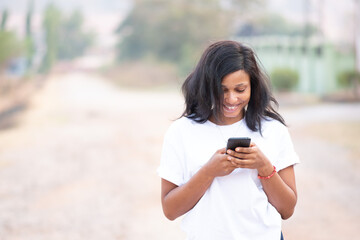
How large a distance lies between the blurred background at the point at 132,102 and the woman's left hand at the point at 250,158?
256 centimetres

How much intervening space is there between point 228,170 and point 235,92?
228mm

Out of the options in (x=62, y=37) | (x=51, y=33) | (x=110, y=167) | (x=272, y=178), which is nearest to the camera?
(x=272, y=178)

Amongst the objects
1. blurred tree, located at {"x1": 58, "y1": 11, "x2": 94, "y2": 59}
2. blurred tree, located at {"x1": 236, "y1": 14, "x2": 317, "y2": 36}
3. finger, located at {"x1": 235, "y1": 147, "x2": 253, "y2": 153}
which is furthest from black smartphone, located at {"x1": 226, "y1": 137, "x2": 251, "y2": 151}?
blurred tree, located at {"x1": 236, "y1": 14, "x2": 317, "y2": 36}

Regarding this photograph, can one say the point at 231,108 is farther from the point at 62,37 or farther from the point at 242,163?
the point at 62,37

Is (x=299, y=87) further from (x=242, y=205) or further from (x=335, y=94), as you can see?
(x=242, y=205)

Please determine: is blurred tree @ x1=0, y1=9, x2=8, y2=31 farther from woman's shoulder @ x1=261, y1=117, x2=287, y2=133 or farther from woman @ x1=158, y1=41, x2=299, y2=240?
woman's shoulder @ x1=261, y1=117, x2=287, y2=133

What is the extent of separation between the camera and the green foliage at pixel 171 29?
7.95m

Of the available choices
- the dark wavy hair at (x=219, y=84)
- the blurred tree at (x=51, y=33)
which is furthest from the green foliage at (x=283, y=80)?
the dark wavy hair at (x=219, y=84)

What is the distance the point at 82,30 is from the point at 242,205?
662cm

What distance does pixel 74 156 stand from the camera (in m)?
6.13

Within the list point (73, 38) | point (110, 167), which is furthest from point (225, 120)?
point (73, 38)

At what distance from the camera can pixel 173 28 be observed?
8648mm

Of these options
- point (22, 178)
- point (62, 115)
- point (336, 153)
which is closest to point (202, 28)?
point (62, 115)

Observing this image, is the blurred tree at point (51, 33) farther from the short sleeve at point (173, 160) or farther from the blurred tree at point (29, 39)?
the short sleeve at point (173, 160)
